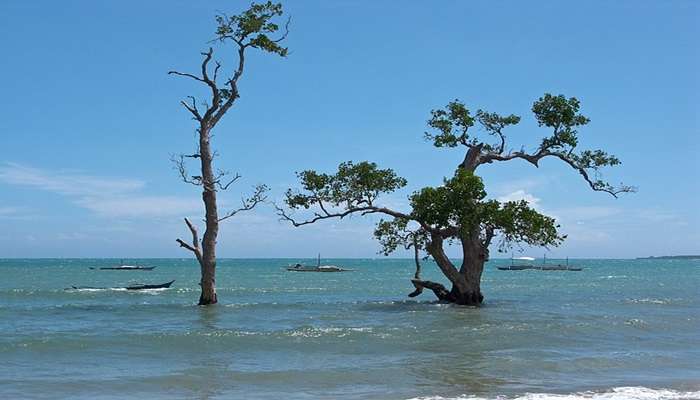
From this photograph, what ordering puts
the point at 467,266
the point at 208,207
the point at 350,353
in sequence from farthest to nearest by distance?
1. the point at 467,266
2. the point at 208,207
3. the point at 350,353

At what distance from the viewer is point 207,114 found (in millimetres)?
30188

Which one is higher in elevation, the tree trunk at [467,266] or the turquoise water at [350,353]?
the tree trunk at [467,266]

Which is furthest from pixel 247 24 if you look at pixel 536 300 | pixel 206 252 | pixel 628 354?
pixel 536 300

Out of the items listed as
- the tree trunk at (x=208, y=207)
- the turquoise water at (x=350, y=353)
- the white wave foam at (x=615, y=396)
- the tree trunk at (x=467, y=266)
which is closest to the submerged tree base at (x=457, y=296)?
the tree trunk at (x=467, y=266)

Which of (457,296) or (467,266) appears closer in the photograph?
(467,266)

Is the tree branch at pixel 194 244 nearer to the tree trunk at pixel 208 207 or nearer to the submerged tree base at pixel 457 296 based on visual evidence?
the tree trunk at pixel 208 207

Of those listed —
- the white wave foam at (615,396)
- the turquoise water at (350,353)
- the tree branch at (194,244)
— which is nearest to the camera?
the white wave foam at (615,396)

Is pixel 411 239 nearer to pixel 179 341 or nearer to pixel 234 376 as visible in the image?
pixel 179 341

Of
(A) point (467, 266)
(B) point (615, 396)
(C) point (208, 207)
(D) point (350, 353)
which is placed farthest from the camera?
(A) point (467, 266)

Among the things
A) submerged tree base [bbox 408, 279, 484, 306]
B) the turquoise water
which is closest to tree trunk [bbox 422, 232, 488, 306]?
submerged tree base [bbox 408, 279, 484, 306]

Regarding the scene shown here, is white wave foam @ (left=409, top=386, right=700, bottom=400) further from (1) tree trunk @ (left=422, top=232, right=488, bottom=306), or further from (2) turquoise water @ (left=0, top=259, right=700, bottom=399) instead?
(1) tree trunk @ (left=422, top=232, right=488, bottom=306)

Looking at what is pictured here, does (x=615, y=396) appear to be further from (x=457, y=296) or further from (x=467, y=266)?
(x=457, y=296)

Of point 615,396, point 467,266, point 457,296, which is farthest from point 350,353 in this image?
point 457,296

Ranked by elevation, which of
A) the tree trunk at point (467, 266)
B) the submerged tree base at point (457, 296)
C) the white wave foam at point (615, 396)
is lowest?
the white wave foam at point (615, 396)
